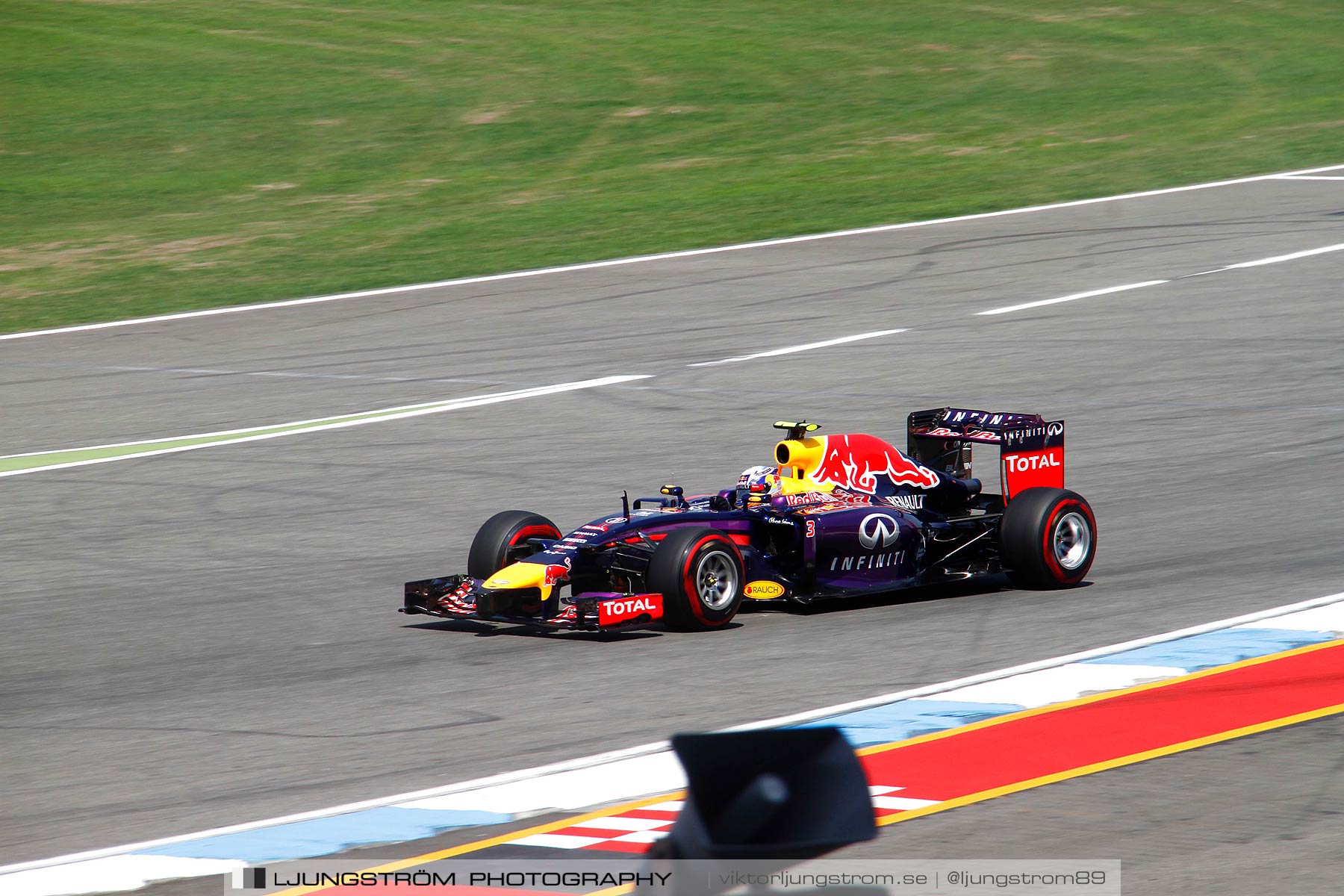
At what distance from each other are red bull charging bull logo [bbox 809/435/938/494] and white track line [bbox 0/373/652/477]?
7959mm

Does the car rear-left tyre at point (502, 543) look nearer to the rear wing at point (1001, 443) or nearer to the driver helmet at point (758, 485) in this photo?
the driver helmet at point (758, 485)

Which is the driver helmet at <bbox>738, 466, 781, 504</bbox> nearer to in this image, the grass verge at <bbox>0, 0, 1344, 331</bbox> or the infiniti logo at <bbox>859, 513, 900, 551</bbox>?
the infiniti logo at <bbox>859, 513, 900, 551</bbox>

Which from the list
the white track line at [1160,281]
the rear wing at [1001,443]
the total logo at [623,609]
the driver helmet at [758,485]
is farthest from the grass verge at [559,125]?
the total logo at [623,609]

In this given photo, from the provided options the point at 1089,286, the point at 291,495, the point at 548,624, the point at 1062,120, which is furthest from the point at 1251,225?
the point at 548,624

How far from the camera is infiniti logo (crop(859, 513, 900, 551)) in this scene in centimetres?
1161

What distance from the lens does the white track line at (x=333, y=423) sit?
17.7 metres

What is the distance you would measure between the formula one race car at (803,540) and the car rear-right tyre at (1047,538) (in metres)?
0.01

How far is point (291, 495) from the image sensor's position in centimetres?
1573

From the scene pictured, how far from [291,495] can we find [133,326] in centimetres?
1061

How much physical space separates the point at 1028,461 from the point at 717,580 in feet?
9.02

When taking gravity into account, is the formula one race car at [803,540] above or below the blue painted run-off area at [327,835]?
above

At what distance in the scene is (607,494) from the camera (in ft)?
49.5

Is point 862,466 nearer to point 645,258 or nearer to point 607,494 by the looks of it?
point 607,494

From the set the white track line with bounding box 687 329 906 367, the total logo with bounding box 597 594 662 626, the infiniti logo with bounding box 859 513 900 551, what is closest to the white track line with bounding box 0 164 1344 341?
the white track line with bounding box 687 329 906 367
